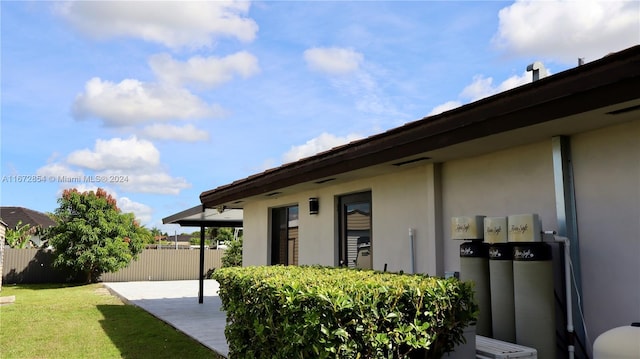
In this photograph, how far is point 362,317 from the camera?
3.32 meters

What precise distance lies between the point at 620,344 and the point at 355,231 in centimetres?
504

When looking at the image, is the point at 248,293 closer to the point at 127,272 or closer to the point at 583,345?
the point at 583,345

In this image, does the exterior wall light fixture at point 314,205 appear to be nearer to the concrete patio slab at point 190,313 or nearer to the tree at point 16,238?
the concrete patio slab at point 190,313

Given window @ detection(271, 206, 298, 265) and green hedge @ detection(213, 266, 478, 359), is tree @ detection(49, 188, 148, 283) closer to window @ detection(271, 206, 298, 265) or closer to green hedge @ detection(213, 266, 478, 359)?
window @ detection(271, 206, 298, 265)

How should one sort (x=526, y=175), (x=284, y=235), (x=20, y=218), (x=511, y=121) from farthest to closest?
1. (x=20, y=218)
2. (x=284, y=235)
3. (x=526, y=175)
4. (x=511, y=121)

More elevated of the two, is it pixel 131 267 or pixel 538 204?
pixel 538 204

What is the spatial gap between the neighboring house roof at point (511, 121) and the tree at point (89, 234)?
17467 millimetres

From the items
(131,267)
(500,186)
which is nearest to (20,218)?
(131,267)

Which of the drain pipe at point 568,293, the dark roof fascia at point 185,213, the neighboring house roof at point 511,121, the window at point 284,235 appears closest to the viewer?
the neighboring house roof at point 511,121

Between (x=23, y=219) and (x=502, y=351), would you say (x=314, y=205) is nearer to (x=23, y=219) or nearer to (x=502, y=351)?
(x=502, y=351)

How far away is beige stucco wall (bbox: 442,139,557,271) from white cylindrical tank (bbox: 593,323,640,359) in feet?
4.77

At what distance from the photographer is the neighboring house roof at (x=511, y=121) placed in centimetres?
344

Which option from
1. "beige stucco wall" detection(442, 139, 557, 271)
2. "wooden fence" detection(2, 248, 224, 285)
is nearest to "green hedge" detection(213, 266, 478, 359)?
"beige stucco wall" detection(442, 139, 557, 271)

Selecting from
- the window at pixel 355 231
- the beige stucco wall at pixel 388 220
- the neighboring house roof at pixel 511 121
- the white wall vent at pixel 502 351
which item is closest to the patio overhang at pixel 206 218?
the beige stucco wall at pixel 388 220
